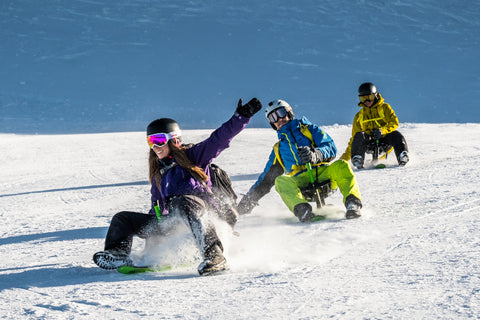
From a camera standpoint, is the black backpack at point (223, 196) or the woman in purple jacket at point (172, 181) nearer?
the woman in purple jacket at point (172, 181)

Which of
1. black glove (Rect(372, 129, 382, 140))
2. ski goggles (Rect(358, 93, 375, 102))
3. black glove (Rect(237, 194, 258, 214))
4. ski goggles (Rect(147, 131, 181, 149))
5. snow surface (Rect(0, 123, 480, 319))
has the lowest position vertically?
snow surface (Rect(0, 123, 480, 319))

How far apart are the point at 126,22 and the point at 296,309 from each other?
125 feet

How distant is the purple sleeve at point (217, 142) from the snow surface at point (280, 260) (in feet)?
1.64

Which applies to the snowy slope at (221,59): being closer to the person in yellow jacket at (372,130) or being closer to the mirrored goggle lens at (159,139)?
the person in yellow jacket at (372,130)

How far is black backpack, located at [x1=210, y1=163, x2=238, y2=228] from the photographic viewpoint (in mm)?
4224

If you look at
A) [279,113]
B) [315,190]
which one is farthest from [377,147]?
[315,190]

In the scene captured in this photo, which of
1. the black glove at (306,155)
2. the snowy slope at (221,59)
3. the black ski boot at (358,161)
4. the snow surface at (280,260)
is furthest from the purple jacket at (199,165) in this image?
the snowy slope at (221,59)

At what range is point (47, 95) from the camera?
99.2 ft

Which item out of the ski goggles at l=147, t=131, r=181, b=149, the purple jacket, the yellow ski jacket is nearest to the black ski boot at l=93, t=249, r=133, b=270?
the purple jacket

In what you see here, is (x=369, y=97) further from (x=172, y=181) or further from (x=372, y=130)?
(x=172, y=181)

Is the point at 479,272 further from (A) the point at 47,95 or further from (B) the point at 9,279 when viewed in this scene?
(A) the point at 47,95

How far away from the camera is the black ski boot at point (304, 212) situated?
15.8ft

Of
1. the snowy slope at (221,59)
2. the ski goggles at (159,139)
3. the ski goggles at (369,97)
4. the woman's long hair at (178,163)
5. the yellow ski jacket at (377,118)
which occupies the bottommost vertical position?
the woman's long hair at (178,163)

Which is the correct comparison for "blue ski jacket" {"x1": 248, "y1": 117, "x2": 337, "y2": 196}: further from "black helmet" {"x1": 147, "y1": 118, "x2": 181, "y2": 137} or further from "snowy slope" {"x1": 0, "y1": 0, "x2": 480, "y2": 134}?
"snowy slope" {"x1": 0, "y1": 0, "x2": 480, "y2": 134}
